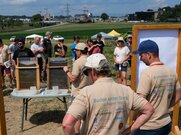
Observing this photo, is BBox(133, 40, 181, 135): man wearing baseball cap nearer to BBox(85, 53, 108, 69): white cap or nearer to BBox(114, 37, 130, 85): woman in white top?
BBox(85, 53, 108, 69): white cap

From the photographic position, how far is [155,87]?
146 inches

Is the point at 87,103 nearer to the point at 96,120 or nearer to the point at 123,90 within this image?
the point at 96,120

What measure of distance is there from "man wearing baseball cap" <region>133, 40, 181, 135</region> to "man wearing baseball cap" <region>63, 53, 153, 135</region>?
0.71 m

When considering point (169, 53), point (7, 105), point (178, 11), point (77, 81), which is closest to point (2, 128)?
point (77, 81)

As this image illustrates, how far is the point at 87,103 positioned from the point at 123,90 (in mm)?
362

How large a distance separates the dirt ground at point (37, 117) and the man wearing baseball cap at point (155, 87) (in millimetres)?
3681

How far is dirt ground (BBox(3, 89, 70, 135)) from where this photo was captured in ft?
23.8

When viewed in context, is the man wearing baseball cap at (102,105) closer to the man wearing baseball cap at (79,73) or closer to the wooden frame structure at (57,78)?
the man wearing baseball cap at (79,73)

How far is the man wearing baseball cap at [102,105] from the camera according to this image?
276cm

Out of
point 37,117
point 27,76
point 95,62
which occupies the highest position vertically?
point 95,62

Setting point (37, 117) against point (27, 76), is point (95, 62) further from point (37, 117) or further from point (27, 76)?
point (37, 117)

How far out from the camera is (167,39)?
19.6 ft

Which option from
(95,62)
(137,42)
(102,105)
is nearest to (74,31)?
(137,42)

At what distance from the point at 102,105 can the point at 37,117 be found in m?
5.65
